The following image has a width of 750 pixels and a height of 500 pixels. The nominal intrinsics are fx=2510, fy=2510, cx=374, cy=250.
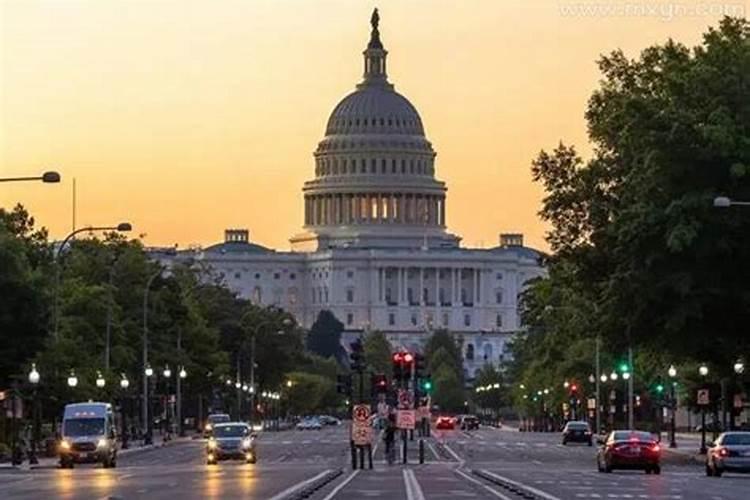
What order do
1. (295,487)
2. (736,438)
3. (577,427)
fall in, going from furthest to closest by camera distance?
(577,427) < (736,438) < (295,487)

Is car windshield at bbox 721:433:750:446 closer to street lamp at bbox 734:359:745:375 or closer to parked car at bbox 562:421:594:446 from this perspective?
street lamp at bbox 734:359:745:375

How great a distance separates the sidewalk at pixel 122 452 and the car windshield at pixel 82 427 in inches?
55.8

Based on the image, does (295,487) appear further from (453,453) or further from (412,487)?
(453,453)

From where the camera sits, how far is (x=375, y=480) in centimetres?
6462

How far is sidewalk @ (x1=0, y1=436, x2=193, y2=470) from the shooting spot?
278ft

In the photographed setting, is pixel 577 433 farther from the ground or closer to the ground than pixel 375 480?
farther from the ground

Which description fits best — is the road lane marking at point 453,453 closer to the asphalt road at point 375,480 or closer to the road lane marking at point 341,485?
the asphalt road at point 375,480

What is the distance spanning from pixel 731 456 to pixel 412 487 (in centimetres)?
1606

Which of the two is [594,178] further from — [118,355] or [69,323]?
[118,355]

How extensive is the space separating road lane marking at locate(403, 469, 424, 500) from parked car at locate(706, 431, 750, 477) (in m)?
8.72

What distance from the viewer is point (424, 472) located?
74.3 m

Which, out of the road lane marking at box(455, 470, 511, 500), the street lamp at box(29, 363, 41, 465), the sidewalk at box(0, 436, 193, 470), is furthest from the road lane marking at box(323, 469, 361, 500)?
the street lamp at box(29, 363, 41, 465)

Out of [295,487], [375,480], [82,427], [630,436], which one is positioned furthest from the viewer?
[82,427]

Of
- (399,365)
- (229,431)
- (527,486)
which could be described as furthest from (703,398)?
(527,486)
